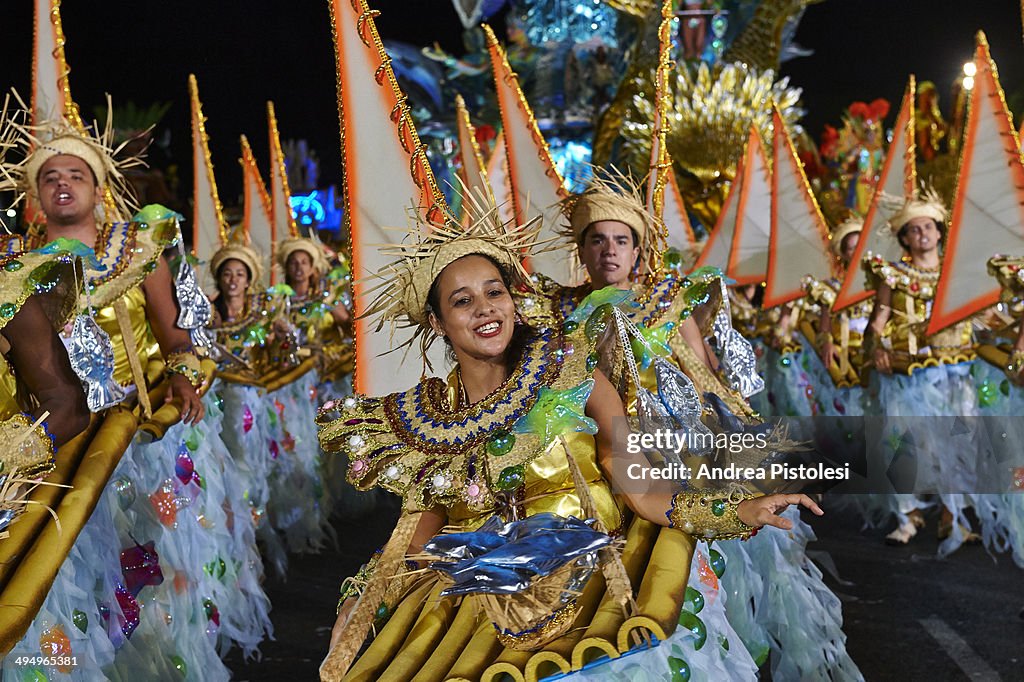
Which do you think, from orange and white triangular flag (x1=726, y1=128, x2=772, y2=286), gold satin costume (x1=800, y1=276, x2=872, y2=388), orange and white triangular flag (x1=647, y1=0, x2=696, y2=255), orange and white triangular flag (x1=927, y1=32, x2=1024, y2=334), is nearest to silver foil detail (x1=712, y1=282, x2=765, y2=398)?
orange and white triangular flag (x1=647, y1=0, x2=696, y2=255)

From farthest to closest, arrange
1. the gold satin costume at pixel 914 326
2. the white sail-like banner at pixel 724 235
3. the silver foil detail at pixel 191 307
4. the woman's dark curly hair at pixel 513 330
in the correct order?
the white sail-like banner at pixel 724 235
the gold satin costume at pixel 914 326
the silver foil detail at pixel 191 307
the woman's dark curly hair at pixel 513 330

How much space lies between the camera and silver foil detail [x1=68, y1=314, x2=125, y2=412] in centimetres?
409

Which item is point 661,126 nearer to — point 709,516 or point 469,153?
point 469,153

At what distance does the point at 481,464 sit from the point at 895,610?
3388 mm

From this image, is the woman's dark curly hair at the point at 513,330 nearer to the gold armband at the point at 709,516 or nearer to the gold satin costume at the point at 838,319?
the gold armband at the point at 709,516

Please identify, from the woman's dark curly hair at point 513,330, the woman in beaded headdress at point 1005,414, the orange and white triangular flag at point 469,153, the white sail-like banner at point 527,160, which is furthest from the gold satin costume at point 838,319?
the woman's dark curly hair at point 513,330

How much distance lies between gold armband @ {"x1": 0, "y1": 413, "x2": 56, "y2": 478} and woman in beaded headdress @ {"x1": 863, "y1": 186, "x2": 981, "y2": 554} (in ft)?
16.0

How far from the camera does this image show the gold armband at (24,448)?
3.05 metres

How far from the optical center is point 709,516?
2547 mm

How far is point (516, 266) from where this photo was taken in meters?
2.94

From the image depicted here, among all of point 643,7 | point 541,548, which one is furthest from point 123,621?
point 643,7

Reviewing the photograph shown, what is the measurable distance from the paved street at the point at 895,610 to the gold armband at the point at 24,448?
187 cm

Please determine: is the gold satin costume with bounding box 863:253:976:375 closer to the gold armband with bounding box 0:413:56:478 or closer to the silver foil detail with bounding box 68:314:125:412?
the silver foil detail with bounding box 68:314:125:412

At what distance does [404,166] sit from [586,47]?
78.1 ft
